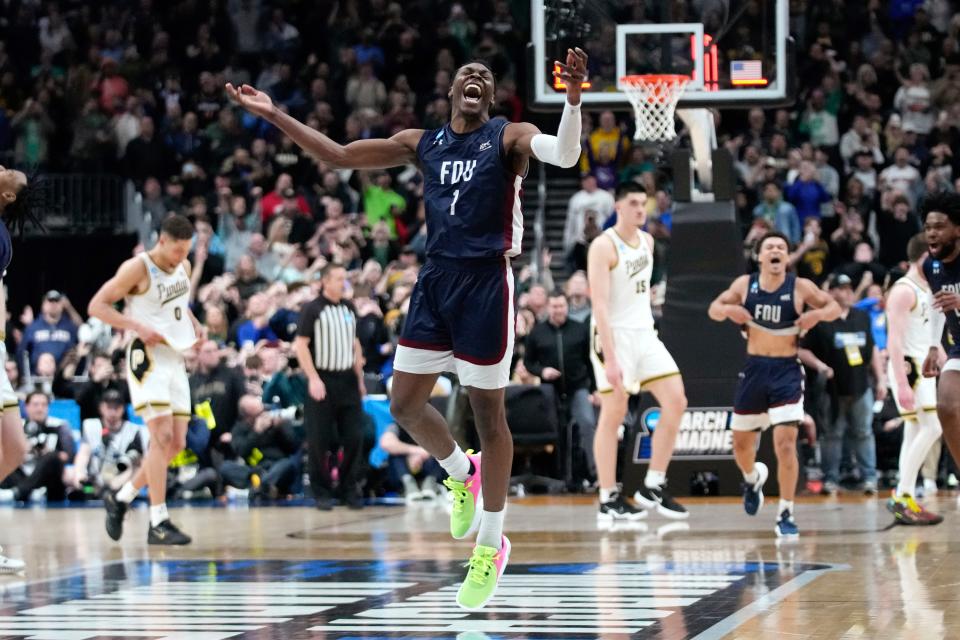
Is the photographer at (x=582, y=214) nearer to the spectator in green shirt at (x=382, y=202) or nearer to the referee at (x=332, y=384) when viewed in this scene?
the spectator in green shirt at (x=382, y=202)

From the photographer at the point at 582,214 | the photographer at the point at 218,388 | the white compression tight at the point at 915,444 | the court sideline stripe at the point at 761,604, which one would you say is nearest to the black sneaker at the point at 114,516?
the photographer at the point at 218,388

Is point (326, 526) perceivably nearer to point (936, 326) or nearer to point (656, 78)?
point (656, 78)

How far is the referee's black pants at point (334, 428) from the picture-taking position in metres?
14.4

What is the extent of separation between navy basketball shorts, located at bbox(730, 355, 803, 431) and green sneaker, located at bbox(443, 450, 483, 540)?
356 centimetres

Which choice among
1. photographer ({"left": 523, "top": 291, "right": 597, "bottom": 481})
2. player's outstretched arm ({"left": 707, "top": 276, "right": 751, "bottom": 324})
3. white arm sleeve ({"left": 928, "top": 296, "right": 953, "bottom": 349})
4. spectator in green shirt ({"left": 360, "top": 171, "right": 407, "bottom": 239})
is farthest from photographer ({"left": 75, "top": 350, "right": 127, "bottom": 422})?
white arm sleeve ({"left": 928, "top": 296, "right": 953, "bottom": 349})

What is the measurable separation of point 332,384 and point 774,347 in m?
4.72

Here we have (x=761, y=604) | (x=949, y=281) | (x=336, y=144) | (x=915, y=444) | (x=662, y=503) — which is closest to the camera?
(x=336, y=144)

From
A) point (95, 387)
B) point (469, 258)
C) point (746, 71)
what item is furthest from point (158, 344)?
point (95, 387)

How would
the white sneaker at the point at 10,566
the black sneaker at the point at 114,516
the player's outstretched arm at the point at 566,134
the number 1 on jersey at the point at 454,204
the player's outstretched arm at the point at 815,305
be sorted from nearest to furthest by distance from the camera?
the player's outstretched arm at the point at 566,134
the number 1 on jersey at the point at 454,204
the white sneaker at the point at 10,566
the player's outstretched arm at the point at 815,305
the black sneaker at the point at 114,516

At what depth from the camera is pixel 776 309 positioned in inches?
436

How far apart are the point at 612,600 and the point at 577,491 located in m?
7.75

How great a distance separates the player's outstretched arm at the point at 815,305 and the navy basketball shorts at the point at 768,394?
0.96 feet

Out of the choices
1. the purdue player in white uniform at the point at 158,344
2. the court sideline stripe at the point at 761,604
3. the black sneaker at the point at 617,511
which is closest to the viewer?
the court sideline stripe at the point at 761,604

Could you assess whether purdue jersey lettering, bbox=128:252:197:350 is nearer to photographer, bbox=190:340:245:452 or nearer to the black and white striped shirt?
the black and white striped shirt
